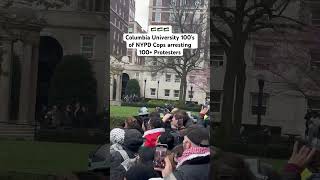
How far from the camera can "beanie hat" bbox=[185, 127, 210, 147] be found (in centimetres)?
394

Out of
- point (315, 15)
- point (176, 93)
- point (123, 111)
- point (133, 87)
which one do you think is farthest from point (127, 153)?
point (315, 15)

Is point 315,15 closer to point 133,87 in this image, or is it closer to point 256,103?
point 256,103

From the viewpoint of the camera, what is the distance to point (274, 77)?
405 cm

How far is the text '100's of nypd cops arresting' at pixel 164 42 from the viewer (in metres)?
3.94

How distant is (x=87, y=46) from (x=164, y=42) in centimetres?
69

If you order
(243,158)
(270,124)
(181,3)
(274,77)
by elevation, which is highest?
(181,3)

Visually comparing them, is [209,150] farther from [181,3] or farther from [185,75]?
[181,3]

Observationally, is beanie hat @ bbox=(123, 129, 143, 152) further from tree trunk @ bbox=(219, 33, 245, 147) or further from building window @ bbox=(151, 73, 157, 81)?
tree trunk @ bbox=(219, 33, 245, 147)

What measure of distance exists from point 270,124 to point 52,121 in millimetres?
1730

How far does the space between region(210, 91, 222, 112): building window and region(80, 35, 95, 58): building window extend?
1.02 meters

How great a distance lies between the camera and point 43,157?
14.4 ft

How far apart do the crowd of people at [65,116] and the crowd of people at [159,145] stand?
0.29m

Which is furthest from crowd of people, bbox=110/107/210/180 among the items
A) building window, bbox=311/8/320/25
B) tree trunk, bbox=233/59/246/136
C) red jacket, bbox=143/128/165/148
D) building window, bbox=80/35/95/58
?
building window, bbox=311/8/320/25

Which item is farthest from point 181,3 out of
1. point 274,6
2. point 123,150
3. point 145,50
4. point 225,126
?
point 123,150
